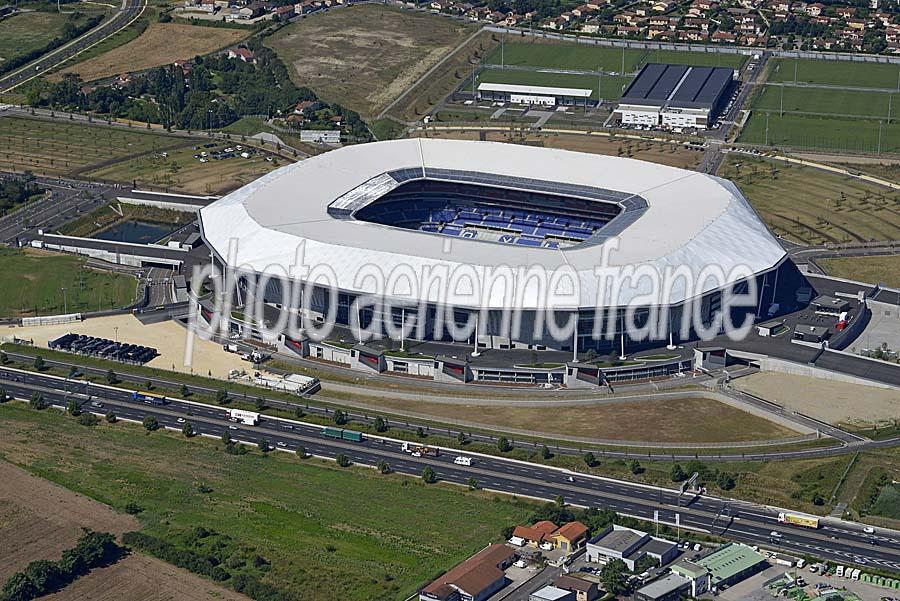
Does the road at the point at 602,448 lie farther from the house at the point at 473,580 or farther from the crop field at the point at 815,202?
the crop field at the point at 815,202

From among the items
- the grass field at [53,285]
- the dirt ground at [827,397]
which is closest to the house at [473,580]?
the dirt ground at [827,397]

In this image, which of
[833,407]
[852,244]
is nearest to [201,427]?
[833,407]

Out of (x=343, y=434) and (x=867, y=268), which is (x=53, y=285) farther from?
(x=867, y=268)

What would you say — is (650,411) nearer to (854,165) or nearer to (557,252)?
(557,252)

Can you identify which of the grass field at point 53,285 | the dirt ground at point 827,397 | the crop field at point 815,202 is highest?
the crop field at point 815,202

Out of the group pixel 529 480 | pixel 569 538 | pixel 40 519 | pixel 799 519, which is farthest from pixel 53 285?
pixel 799 519

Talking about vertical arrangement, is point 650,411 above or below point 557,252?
below
